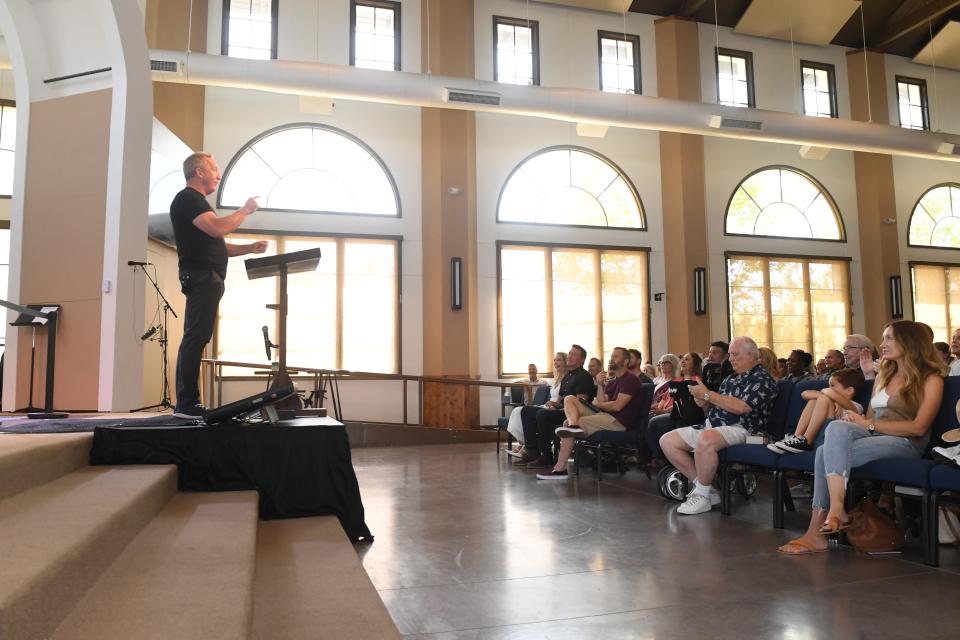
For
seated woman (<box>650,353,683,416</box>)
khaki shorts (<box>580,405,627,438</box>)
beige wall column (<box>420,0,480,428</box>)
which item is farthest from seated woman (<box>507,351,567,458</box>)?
beige wall column (<box>420,0,480,428</box>)

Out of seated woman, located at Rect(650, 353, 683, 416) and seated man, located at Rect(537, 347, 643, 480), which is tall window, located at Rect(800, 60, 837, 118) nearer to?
seated woman, located at Rect(650, 353, 683, 416)

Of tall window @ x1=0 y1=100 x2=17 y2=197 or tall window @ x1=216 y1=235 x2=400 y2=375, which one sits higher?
tall window @ x1=0 y1=100 x2=17 y2=197

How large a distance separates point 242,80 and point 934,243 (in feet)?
37.3

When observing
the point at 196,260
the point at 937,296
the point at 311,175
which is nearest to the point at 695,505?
the point at 196,260

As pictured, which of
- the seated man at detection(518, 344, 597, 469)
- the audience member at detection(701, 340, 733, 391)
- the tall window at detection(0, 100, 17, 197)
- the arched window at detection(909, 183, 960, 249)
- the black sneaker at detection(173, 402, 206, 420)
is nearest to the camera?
the black sneaker at detection(173, 402, 206, 420)

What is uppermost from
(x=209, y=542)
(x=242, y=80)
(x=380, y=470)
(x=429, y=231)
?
(x=242, y=80)

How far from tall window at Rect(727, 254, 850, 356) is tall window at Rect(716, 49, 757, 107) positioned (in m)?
2.56

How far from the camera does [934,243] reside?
1176 centimetres

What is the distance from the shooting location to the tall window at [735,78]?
35.8 ft

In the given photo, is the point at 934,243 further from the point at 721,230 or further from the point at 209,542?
the point at 209,542

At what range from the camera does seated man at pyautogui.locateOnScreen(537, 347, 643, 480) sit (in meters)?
5.28

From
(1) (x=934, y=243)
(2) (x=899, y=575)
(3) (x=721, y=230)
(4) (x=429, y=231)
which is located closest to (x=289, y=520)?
(2) (x=899, y=575)

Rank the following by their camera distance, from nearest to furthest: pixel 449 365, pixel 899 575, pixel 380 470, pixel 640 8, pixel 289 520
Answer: pixel 899 575 < pixel 289 520 < pixel 380 470 < pixel 449 365 < pixel 640 8

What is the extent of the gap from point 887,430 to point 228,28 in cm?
916
